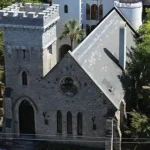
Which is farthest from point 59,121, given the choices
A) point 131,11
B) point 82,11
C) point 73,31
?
point 82,11

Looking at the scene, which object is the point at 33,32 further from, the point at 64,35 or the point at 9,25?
the point at 64,35

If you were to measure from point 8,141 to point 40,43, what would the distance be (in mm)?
9337

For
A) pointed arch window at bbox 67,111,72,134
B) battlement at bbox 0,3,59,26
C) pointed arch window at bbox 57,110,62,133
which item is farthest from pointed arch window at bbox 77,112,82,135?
battlement at bbox 0,3,59,26

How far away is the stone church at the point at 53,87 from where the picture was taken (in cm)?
4034

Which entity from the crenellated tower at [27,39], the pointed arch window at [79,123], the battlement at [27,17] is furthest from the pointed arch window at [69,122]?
the battlement at [27,17]

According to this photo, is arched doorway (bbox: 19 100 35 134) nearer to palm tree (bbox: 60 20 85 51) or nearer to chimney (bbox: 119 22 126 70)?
chimney (bbox: 119 22 126 70)

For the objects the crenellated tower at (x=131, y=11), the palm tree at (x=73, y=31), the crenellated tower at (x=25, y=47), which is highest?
the crenellated tower at (x=131, y=11)

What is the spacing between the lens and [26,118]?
4391 cm

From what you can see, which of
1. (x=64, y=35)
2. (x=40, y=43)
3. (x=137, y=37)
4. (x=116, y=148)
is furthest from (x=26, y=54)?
(x=64, y=35)

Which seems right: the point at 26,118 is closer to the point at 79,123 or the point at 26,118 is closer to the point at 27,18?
the point at 79,123

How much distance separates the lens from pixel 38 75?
41.9 m

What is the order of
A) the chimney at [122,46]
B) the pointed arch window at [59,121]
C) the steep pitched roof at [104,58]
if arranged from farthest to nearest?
the chimney at [122,46] < the pointed arch window at [59,121] < the steep pitched roof at [104,58]

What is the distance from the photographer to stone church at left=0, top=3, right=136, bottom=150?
1588 inches

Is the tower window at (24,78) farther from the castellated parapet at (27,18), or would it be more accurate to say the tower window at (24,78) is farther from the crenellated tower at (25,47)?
the castellated parapet at (27,18)
